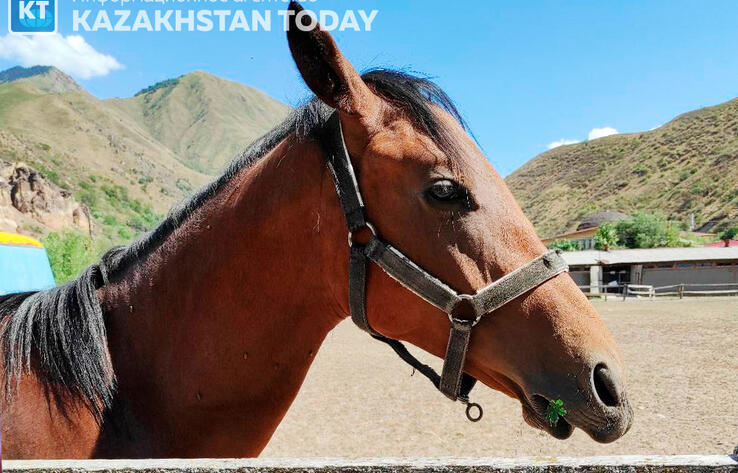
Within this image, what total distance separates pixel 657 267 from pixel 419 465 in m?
44.7

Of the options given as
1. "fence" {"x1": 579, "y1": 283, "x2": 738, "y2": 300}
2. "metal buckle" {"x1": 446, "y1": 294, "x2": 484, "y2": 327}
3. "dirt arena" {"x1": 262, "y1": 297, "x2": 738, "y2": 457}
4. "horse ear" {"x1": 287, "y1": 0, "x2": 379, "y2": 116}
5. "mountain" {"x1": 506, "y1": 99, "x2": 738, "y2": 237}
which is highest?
"mountain" {"x1": 506, "y1": 99, "x2": 738, "y2": 237}

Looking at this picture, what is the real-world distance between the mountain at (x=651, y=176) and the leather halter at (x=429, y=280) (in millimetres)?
74772

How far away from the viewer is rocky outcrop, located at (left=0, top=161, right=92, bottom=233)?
4297cm

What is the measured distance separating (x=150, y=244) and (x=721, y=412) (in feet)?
32.1

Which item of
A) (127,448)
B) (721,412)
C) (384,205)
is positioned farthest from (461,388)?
(721,412)

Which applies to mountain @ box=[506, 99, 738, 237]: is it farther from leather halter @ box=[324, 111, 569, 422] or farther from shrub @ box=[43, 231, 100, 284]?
leather halter @ box=[324, 111, 569, 422]

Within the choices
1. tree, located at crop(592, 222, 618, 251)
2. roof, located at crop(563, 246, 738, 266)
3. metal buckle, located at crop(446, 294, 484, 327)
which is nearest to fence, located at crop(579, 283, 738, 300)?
roof, located at crop(563, 246, 738, 266)

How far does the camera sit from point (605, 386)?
4.75 feet

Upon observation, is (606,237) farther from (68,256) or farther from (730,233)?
(68,256)

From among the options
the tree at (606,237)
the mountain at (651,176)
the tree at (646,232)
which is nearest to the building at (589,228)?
the tree at (646,232)

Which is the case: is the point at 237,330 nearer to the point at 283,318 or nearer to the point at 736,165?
the point at 283,318

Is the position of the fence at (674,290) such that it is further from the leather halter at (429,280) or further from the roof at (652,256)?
the leather halter at (429,280)

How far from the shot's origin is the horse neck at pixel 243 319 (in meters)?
1.82

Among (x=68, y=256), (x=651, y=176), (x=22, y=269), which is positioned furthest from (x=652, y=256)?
(x=651, y=176)
